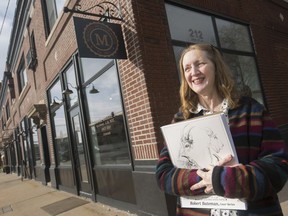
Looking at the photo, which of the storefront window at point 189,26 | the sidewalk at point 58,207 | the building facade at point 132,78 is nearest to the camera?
the building facade at point 132,78

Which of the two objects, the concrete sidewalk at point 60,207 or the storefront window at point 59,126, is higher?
→ the storefront window at point 59,126

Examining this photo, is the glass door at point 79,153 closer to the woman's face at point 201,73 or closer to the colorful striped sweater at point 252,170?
the woman's face at point 201,73

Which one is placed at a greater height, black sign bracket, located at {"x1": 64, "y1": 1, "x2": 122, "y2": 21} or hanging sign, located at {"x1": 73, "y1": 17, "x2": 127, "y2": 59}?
black sign bracket, located at {"x1": 64, "y1": 1, "x2": 122, "y2": 21}

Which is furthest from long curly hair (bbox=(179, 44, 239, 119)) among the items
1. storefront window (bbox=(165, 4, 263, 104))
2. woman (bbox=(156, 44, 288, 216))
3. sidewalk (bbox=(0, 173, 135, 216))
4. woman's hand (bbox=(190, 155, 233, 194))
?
sidewalk (bbox=(0, 173, 135, 216))

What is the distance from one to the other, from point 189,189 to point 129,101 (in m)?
3.78

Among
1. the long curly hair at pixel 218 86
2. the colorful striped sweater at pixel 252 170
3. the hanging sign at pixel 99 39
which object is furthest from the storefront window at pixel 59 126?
the colorful striped sweater at pixel 252 170

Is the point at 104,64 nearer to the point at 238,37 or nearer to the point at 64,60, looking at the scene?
the point at 64,60

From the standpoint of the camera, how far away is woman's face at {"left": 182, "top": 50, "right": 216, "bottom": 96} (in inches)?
66.7

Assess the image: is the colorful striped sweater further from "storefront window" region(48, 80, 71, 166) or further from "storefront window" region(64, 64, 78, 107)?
"storefront window" region(48, 80, 71, 166)

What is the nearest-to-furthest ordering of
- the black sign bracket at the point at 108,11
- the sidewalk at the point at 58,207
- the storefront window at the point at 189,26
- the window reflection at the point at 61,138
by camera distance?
the black sign bracket at the point at 108,11
the storefront window at the point at 189,26
the sidewalk at the point at 58,207
the window reflection at the point at 61,138

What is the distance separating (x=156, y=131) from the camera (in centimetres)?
475

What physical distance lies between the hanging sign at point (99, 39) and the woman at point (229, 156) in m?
3.22

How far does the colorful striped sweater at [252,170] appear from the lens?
141cm

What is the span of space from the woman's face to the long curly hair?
3 cm
